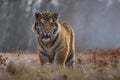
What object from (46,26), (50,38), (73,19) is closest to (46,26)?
(46,26)

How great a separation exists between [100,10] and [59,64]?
38359 millimetres

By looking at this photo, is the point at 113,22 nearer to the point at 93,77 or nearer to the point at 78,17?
the point at 78,17

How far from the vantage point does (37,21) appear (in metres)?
12.4

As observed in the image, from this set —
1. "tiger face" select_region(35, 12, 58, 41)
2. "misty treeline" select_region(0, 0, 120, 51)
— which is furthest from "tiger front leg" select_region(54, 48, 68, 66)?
"misty treeline" select_region(0, 0, 120, 51)

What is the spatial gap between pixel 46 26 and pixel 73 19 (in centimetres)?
3389

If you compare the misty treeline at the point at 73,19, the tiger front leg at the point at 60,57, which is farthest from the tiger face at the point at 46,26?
the misty treeline at the point at 73,19

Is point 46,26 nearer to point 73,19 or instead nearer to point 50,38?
point 50,38

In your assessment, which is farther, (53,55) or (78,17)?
(78,17)

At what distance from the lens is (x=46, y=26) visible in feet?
40.2

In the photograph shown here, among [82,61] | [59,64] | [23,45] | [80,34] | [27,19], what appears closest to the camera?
[59,64]

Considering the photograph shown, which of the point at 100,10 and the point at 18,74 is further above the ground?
the point at 100,10

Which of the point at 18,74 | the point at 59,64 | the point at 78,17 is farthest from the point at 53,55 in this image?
the point at 78,17

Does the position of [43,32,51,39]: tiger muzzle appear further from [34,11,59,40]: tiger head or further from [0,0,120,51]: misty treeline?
[0,0,120,51]: misty treeline

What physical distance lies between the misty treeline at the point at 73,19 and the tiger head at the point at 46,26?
2165cm
